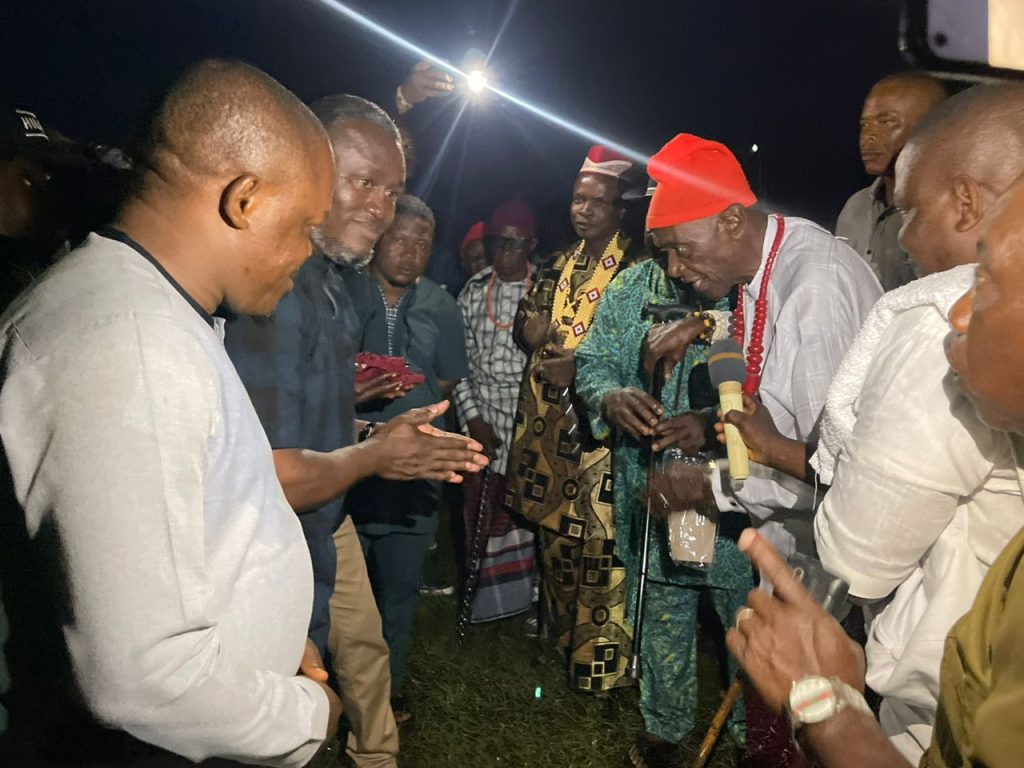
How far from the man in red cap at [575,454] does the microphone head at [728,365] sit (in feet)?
3.37

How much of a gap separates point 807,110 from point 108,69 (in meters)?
7.33

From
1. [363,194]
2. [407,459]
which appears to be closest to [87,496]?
[407,459]

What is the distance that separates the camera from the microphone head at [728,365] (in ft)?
9.18

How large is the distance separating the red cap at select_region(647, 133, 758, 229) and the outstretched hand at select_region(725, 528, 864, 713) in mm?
1843

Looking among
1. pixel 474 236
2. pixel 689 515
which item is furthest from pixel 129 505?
pixel 474 236

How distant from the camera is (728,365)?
2814 mm

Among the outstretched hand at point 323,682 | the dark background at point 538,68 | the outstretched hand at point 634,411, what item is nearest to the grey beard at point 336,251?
the outstretched hand at point 634,411

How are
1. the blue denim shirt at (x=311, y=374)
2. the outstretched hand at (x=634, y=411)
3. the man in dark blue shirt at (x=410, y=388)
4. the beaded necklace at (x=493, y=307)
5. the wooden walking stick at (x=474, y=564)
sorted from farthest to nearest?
1. the beaded necklace at (x=493, y=307)
2. the wooden walking stick at (x=474, y=564)
3. the man in dark blue shirt at (x=410, y=388)
4. the outstretched hand at (x=634, y=411)
5. the blue denim shirt at (x=311, y=374)

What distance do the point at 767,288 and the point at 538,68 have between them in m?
8.14

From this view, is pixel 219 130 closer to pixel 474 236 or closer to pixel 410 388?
pixel 410 388

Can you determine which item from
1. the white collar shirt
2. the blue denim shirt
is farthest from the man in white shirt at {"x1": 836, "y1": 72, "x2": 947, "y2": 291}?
the blue denim shirt

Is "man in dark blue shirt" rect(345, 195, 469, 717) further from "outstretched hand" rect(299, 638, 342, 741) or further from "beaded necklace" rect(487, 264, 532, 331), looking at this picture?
"outstretched hand" rect(299, 638, 342, 741)

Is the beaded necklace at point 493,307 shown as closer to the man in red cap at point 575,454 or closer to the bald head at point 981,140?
the man in red cap at point 575,454

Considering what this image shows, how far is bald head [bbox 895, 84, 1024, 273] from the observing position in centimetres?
169
